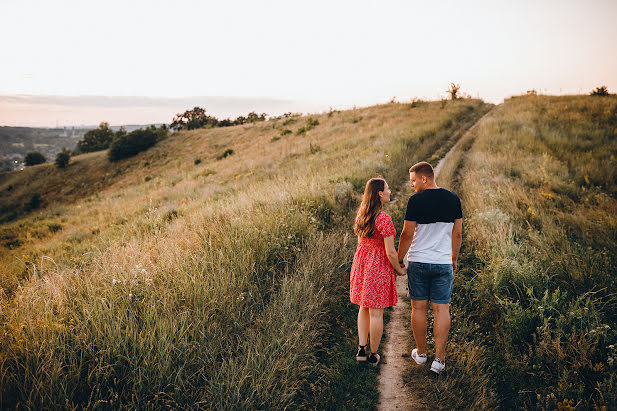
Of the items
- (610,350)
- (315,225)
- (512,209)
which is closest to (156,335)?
(315,225)

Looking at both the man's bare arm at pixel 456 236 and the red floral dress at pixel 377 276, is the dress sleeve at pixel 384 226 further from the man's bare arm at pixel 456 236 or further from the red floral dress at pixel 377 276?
the man's bare arm at pixel 456 236

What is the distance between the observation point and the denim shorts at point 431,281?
10.5ft

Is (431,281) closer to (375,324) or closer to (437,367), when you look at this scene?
(375,324)

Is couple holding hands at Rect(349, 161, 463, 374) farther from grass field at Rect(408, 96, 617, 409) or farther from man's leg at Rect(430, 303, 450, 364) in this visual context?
grass field at Rect(408, 96, 617, 409)

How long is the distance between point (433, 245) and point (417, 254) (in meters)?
0.21

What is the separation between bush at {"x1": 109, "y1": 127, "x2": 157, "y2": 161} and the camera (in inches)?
1649

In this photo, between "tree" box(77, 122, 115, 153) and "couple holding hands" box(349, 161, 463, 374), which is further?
"tree" box(77, 122, 115, 153)

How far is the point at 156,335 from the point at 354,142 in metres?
16.6

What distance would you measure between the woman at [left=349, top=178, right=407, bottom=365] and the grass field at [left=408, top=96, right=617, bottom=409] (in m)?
0.71

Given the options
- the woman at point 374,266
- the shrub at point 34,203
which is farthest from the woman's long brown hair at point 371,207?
the shrub at point 34,203

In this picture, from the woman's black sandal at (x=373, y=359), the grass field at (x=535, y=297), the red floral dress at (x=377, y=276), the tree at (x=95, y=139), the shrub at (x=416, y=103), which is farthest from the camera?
the tree at (x=95, y=139)

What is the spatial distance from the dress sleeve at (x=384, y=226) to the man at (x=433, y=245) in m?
0.15

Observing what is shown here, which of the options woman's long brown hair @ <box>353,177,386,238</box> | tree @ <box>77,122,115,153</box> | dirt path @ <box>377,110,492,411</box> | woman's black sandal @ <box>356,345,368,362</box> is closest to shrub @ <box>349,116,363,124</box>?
dirt path @ <box>377,110,492,411</box>

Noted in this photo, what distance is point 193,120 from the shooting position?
228ft
